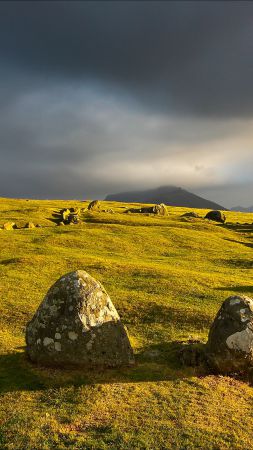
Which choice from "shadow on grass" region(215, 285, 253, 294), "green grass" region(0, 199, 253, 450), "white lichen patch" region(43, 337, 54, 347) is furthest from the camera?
"shadow on grass" region(215, 285, 253, 294)

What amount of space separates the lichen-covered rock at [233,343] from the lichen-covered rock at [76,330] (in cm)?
534

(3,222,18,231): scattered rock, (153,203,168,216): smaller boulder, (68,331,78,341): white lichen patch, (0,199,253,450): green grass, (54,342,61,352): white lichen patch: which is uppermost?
(153,203,168,216): smaller boulder

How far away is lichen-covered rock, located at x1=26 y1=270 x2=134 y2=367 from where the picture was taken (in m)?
21.9

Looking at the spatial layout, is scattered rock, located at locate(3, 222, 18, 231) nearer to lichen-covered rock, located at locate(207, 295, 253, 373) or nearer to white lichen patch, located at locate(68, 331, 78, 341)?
white lichen patch, located at locate(68, 331, 78, 341)

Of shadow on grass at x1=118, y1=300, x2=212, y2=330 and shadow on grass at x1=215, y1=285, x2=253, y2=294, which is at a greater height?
shadow on grass at x1=215, y1=285, x2=253, y2=294

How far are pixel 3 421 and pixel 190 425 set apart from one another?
803 centimetres

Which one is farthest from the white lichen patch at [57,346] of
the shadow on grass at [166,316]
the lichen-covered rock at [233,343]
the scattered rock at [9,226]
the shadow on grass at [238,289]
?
the scattered rock at [9,226]

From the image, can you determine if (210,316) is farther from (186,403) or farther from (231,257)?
(231,257)

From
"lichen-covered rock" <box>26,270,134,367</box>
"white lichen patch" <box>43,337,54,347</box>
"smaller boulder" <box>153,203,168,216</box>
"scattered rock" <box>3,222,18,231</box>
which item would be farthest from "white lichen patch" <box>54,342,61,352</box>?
"smaller boulder" <box>153,203,168,216</box>

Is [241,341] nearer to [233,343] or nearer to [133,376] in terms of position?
[233,343]

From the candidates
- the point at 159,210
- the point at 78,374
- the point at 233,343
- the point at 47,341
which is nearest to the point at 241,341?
the point at 233,343

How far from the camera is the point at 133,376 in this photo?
22.2m

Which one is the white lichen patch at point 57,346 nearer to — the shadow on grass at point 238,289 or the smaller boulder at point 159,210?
the shadow on grass at point 238,289

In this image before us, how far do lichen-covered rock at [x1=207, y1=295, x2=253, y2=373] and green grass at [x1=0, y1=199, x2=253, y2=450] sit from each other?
959 mm
